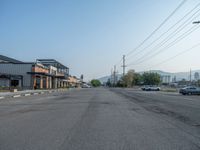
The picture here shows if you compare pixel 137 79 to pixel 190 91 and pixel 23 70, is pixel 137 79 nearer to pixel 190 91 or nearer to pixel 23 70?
pixel 23 70

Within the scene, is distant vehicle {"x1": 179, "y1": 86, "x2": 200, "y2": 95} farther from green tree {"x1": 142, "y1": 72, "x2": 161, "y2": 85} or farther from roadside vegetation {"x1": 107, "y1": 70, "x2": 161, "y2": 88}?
green tree {"x1": 142, "y1": 72, "x2": 161, "y2": 85}

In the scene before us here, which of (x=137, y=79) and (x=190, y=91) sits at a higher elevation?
(x=137, y=79)

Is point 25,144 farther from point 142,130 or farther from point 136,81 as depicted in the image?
point 136,81

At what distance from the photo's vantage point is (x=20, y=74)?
74250 millimetres

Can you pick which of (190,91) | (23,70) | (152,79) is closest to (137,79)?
(152,79)

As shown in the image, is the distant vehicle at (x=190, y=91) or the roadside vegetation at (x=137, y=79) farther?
the roadside vegetation at (x=137, y=79)

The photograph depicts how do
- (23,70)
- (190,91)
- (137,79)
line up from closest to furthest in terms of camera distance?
1. (190,91)
2. (23,70)
3. (137,79)

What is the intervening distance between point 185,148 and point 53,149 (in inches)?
126

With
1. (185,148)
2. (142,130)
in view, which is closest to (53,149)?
(185,148)

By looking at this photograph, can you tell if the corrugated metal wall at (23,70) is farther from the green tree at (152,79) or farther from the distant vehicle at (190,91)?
the green tree at (152,79)

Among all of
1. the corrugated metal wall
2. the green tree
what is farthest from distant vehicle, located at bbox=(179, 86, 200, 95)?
the green tree

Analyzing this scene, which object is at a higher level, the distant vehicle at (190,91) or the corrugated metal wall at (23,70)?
the corrugated metal wall at (23,70)

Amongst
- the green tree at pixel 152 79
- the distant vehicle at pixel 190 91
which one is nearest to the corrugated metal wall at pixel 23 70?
the distant vehicle at pixel 190 91

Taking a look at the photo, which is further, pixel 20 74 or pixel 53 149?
pixel 20 74
